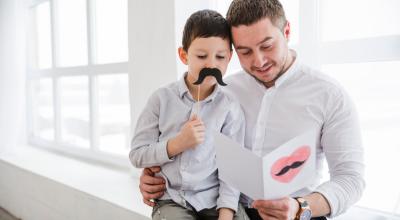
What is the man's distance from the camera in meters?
1.11

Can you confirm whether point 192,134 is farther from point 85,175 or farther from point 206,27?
point 85,175

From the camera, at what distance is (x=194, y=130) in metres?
1.07

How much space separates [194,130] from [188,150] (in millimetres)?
119

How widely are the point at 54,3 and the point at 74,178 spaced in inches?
75.3

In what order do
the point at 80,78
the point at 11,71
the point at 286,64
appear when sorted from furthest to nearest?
the point at 11,71, the point at 80,78, the point at 286,64

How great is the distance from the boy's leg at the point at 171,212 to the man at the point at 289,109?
6 centimetres

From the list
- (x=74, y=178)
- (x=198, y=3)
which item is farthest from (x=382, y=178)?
(x=74, y=178)

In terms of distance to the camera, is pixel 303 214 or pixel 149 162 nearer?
pixel 303 214

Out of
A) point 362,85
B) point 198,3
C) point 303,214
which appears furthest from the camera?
point 198,3

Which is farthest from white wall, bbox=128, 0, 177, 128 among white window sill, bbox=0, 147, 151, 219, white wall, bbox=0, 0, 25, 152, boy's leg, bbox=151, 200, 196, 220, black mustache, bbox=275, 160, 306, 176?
white wall, bbox=0, 0, 25, 152

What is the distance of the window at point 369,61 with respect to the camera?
148cm

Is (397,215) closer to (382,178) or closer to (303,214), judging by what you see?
(382,178)

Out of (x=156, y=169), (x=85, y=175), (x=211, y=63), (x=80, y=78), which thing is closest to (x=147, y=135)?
(x=156, y=169)

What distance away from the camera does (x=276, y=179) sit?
0.83 m
